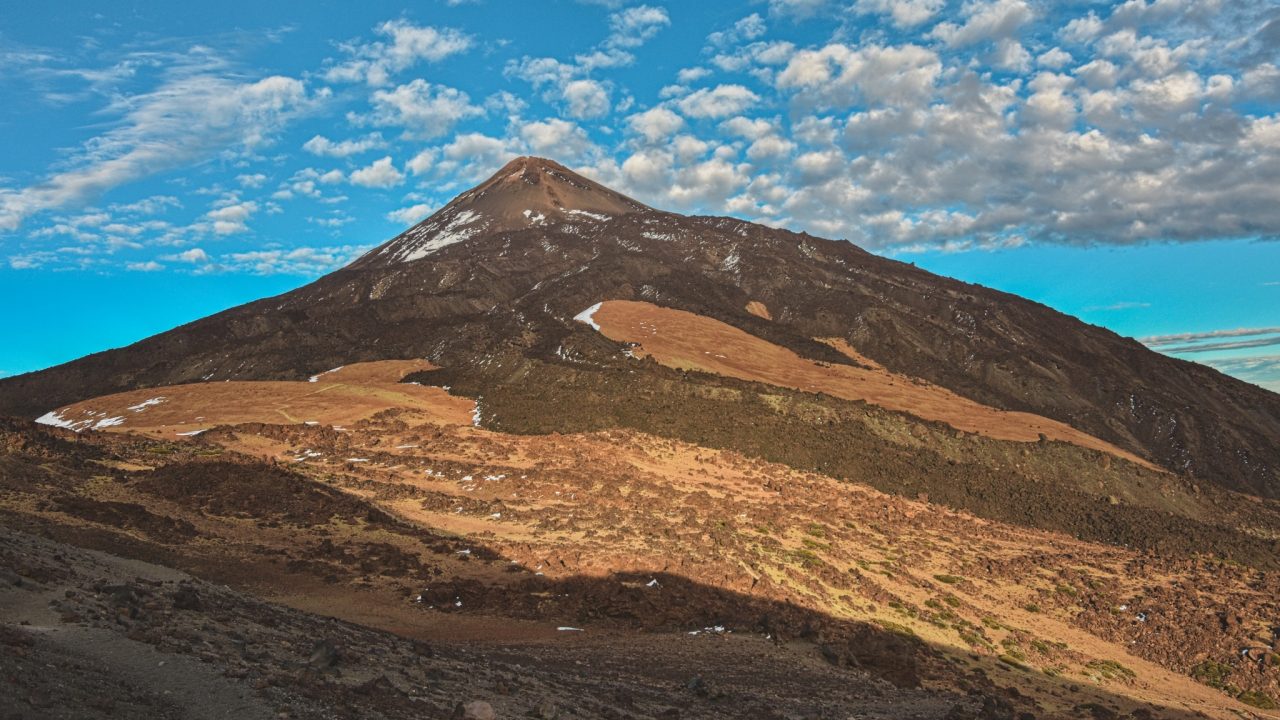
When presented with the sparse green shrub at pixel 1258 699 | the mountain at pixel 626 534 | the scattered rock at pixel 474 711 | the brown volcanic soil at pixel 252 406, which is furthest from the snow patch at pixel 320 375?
the sparse green shrub at pixel 1258 699

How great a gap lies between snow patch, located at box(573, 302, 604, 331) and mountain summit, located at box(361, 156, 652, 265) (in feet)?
202

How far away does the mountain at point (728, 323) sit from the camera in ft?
231

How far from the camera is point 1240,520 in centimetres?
4422

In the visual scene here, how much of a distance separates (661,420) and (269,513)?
85.8ft

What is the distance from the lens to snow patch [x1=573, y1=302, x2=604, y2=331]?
75.7 m

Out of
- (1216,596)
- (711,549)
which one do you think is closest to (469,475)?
(711,549)

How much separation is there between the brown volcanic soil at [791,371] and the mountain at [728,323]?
3.92m

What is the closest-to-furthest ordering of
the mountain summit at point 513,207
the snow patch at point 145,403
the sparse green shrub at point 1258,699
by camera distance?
the sparse green shrub at point 1258,699 → the snow patch at point 145,403 → the mountain summit at point 513,207

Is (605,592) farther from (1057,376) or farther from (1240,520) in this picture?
(1057,376)

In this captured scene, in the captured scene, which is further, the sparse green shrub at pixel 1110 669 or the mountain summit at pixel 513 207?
the mountain summit at pixel 513 207

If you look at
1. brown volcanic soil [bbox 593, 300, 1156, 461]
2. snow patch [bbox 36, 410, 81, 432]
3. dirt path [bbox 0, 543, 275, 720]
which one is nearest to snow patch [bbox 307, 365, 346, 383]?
snow patch [bbox 36, 410, 81, 432]

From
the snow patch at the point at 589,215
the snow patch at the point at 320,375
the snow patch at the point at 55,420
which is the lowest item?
the snow patch at the point at 55,420

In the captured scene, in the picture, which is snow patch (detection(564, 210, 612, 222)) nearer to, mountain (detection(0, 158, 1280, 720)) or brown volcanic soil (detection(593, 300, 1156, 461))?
brown volcanic soil (detection(593, 300, 1156, 461))

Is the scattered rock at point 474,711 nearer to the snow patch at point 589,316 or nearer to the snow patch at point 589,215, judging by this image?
the snow patch at point 589,316
